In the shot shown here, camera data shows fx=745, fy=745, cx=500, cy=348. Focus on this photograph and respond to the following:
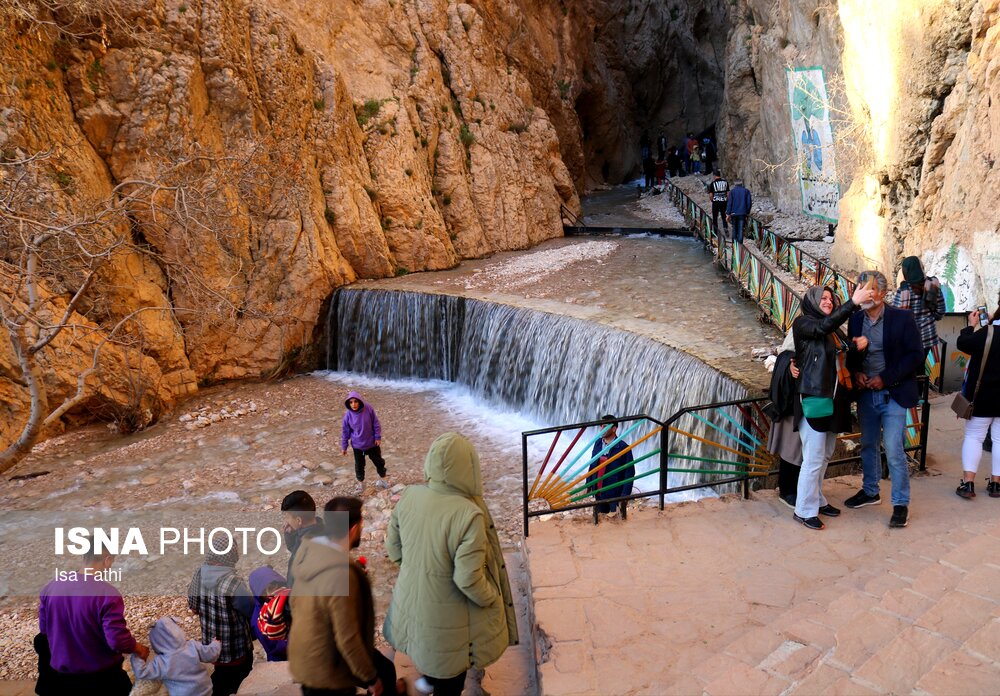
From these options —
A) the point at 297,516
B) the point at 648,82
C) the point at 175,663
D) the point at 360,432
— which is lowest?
the point at 360,432

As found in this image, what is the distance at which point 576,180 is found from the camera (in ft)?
87.5

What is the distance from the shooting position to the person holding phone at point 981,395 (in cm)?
511

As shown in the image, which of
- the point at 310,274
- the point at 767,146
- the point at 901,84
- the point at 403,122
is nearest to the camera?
the point at 901,84

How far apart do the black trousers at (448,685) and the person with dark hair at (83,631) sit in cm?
166

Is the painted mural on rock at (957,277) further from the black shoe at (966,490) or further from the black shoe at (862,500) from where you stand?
the black shoe at (862,500)

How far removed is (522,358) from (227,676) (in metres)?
8.37

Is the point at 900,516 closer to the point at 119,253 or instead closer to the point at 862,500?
the point at 862,500

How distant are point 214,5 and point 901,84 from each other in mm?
11489

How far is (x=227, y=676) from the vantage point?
4.29 m

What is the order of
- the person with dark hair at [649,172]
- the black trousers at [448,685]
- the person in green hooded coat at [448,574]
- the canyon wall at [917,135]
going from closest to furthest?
the person in green hooded coat at [448,574]
the black trousers at [448,685]
the canyon wall at [917,135]
the person with dark hair at [649,172]

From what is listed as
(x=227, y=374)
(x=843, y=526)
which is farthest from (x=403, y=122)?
(x=843, y=526)

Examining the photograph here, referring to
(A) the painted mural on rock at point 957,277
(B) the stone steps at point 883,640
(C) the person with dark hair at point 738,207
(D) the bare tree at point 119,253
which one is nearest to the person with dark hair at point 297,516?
(B) the stone steps at point 883,640

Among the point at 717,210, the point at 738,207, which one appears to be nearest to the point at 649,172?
the point at 717,210

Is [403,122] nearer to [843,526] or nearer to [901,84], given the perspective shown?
[901,84]
